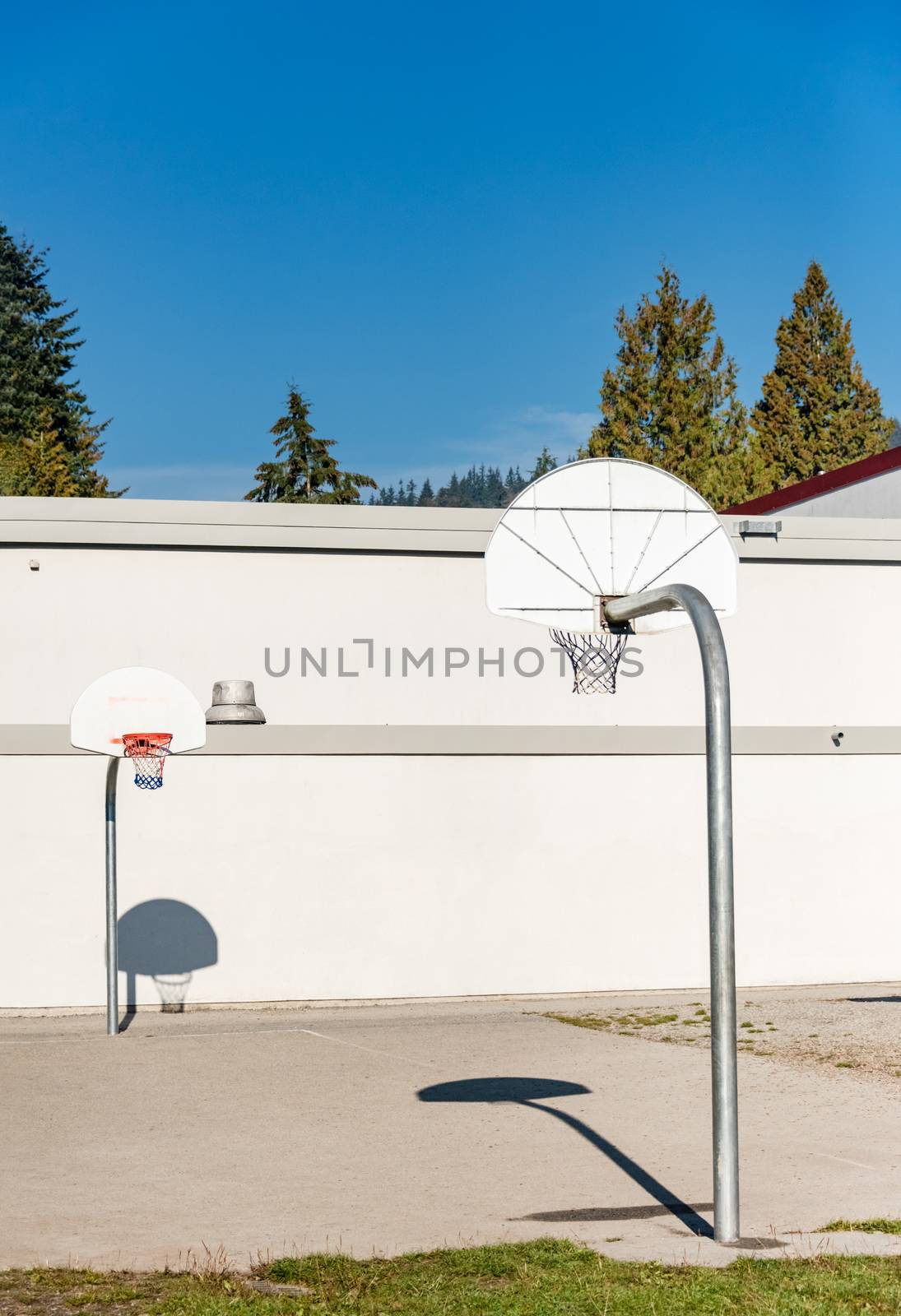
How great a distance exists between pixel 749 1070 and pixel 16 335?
7141 centimetres

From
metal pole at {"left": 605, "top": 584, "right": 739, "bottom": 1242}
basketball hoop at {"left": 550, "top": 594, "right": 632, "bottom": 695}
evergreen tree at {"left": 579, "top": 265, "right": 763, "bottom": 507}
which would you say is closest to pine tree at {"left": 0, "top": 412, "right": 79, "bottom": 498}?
evergreen tree at {"left": 579, "top": 265, "right": 763, "bottom": 507}

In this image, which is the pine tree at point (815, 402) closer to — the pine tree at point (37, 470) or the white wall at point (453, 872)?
the pine tree at point (37, 470)

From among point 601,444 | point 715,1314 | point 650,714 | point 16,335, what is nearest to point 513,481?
point 16,335

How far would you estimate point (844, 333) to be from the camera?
6906cm

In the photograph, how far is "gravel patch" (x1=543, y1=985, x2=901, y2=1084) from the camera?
12984mm

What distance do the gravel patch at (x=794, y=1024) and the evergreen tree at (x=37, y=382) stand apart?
5186 cm

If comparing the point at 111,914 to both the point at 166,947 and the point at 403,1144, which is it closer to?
the point at 166,947

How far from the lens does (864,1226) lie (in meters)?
7.57

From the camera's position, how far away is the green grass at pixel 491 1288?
20.0ft

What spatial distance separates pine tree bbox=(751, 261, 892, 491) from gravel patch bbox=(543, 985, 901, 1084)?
157 feet

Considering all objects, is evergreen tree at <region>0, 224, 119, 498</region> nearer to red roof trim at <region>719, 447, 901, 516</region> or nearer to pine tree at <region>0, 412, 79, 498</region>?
pine tree at <region>0, 412, 79, 498</region>

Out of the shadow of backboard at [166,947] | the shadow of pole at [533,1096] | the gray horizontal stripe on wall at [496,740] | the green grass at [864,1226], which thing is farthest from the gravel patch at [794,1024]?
the green grass at [864,1226]

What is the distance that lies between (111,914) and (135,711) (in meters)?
1.96

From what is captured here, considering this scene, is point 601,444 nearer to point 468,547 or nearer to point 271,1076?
point 468,547
